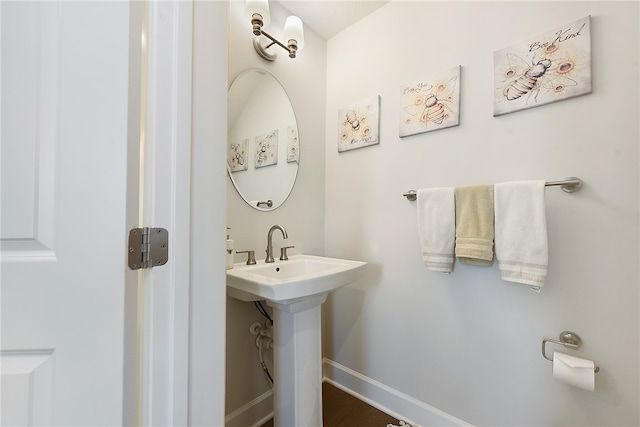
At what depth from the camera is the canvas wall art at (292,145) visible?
150 cm

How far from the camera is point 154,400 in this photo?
525 mm

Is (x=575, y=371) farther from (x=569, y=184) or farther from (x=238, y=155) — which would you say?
(x=238, y=155)

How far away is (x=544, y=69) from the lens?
3.19ft

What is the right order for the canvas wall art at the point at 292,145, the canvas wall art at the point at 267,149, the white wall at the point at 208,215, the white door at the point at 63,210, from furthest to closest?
the canvas wall art at the point at 292,145, the canvas wall art at the point at 267,149, the white wall at the point at 208,215, the white door at the point at 63,210

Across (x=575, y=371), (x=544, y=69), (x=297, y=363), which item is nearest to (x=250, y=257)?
(x=297, y=363)

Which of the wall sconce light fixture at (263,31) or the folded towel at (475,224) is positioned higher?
the wall sconce light fixture at (263,31)

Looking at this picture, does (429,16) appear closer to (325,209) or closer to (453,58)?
(453,58)

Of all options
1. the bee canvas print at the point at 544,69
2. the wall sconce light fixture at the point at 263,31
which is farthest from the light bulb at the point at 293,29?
the bee canvas print at the point at 544,69

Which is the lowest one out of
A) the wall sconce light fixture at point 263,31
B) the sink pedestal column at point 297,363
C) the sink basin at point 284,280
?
the sink pedestal column at point 297,363

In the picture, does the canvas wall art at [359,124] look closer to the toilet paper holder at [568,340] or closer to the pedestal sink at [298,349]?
the pedestal sink at [298,349]

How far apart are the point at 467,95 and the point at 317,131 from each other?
0.88m

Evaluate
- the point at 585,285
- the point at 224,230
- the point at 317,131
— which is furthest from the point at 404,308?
the point at 317,131

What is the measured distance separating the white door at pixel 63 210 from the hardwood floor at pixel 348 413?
3.85 ft

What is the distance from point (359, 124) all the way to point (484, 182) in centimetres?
78
